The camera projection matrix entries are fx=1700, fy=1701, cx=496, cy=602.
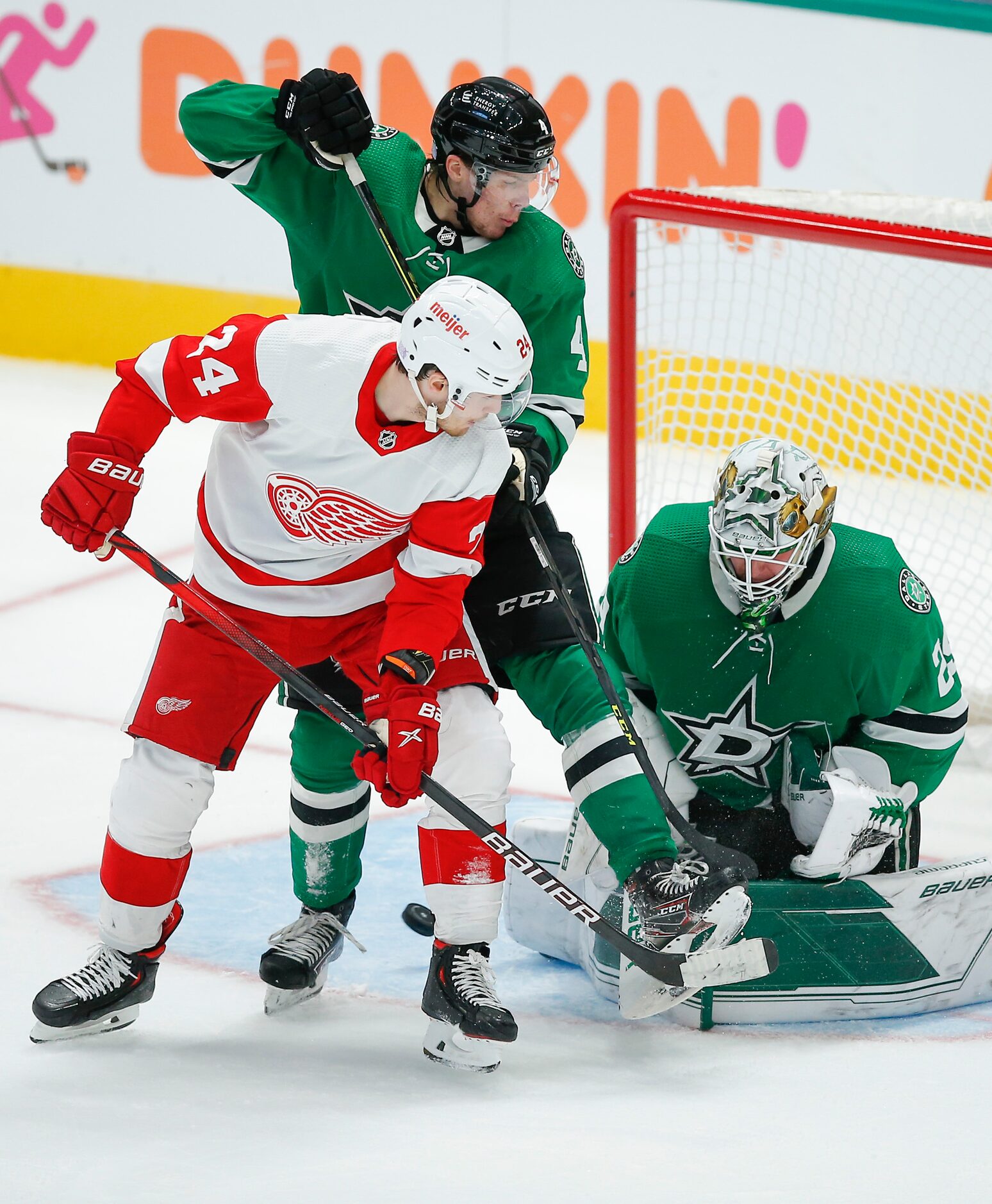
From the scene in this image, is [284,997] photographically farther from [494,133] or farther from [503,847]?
[494,133]

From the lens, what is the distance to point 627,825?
2.40 m

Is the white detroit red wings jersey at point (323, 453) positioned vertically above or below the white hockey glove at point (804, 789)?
above

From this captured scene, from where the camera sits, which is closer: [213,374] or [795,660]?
[213,374]

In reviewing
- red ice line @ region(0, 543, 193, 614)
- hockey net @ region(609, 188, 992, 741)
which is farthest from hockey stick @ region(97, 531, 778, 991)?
red ice line @ region(0, 543, 193, 614)

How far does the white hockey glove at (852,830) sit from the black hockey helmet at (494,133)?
3.36ft

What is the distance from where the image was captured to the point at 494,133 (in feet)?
8.11

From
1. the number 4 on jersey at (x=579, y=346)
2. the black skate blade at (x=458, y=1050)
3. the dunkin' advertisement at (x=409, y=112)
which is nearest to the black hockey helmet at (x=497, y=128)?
the number 4 on jersey at (x=579, y=346)

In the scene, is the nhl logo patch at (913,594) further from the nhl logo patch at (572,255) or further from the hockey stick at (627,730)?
the nhl logo patch at (572,255)

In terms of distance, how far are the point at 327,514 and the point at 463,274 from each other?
494 mm

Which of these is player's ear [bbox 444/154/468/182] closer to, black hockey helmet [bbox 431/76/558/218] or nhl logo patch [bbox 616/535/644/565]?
black hockey helmet [bbox 431/76/558/218]

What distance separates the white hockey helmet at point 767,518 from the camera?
257 centimetres

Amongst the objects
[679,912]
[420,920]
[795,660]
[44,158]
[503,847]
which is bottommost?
[420,920]

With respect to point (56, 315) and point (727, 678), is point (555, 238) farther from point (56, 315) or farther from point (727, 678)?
point (56, 315)

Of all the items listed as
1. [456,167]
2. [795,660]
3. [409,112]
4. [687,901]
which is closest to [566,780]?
[687,901]
